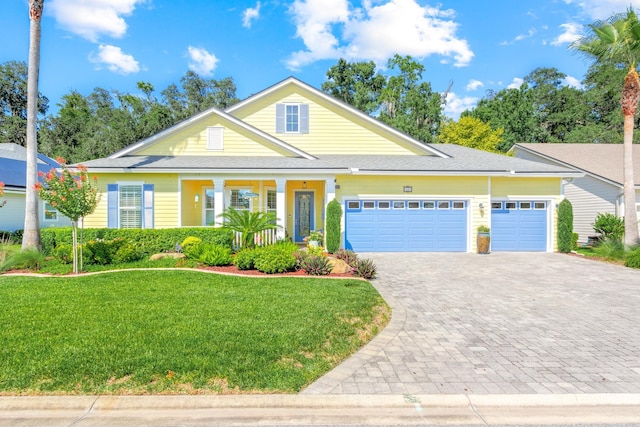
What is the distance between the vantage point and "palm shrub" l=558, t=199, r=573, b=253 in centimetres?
1385

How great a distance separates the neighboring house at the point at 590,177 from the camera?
55.7ft

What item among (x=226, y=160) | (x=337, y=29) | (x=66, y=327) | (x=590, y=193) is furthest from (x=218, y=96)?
(x=66, y=327)

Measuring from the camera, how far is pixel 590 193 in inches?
716

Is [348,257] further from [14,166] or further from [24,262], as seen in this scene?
[14,166]

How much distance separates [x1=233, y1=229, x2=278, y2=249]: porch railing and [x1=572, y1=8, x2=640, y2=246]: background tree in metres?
13.2

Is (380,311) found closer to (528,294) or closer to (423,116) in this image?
(528,294)

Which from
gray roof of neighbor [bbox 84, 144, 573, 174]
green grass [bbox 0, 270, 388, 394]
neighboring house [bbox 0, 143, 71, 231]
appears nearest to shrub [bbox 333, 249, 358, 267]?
green grass [bbox 0, 270, 388, 394]

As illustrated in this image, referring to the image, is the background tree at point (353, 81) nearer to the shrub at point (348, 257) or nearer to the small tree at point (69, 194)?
the shrub at point (348, 257)

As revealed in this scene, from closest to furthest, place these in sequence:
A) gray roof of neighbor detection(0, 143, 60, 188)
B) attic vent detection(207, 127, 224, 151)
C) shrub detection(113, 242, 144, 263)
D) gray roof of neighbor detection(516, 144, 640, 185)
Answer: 1. shrub detection(113, 242, 144, 263)
2. attic vent detection(207, 127, 224, 151)
3. gray roof of neighbor detection(516, 144, 640, 185)
4. gray roof of neighbor detection(0, 143, 60, 188)

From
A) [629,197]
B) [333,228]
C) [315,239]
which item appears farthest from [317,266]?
[629,197]

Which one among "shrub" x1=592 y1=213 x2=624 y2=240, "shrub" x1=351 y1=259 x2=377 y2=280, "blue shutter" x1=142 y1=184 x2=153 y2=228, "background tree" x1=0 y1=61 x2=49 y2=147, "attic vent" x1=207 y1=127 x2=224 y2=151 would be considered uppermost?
"background tree" x1=0 y1=61 x2=49 y2=147

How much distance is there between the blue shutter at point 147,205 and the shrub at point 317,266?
7637 mm

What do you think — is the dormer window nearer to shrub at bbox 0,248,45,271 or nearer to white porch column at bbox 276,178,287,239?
white porch column at bbox 276,178,287,239

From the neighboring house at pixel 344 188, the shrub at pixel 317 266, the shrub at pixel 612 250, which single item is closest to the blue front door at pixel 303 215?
the neighboring house at pixel 344 188
